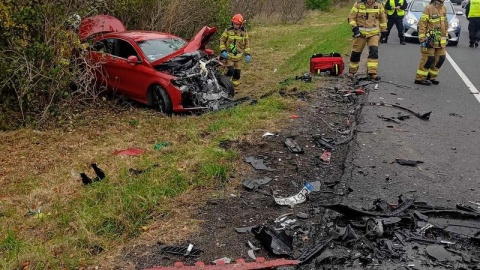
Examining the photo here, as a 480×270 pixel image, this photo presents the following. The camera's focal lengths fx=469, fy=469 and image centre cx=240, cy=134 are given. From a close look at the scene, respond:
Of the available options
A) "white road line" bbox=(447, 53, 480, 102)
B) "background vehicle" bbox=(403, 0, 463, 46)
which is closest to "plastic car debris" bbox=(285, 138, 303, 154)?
"white road line" bbox=(447, 53, 480, 102)

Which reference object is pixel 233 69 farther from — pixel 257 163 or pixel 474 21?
pixel 474 21

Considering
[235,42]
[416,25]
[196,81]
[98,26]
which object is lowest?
[196,81]

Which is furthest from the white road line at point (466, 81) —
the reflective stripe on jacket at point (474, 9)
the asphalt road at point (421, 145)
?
the reflective stripe on jacket at point (474, 9)

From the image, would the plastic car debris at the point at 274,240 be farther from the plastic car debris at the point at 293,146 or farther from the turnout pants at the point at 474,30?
the turnout pants at the point at 474,30

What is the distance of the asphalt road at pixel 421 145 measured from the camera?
15.6 feet

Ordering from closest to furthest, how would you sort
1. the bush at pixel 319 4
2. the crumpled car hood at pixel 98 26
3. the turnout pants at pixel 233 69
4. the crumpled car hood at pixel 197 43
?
1. the crumpled car hood at pixel 98 26
2. the crumpled car hood at pixel 197 43
3. the turnout pants at pixel 233 69
4. the bush at pixel 319 4

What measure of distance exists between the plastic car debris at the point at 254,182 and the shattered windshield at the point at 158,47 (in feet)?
15.8

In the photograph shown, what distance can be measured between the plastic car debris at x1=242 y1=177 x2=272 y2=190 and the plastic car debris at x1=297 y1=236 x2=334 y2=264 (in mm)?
1187

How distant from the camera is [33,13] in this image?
24.6 ft

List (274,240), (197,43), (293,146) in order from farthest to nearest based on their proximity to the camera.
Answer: (197,43)
(293,146)
(274,240)

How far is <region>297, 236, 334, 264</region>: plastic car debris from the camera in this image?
141 inches

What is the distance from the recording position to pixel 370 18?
9.32 metres

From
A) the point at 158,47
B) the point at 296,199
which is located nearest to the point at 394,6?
the point at 158,47

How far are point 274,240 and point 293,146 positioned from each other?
7.44 feet
